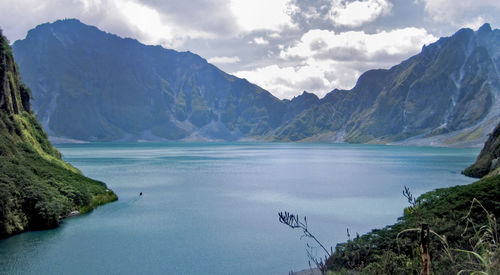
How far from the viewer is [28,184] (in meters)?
39.1

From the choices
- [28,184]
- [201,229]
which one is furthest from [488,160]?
[28,184]

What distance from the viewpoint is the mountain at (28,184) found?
3597 centimetres

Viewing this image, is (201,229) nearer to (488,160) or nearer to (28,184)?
(28,184)

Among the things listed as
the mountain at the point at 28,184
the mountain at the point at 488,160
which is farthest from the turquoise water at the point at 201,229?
the mountain at the point at 488,160

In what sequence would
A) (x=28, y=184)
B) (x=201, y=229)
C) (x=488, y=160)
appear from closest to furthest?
(x=28, y=184), (x=201, y=229), (x=488, y=160)

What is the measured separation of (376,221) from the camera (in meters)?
42.5

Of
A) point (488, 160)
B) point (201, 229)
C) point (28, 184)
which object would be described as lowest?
point (201, 229)

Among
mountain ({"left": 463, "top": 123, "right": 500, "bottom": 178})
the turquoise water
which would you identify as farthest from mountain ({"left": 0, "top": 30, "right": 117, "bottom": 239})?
mountain ({"left": 463, "top": 123, "right": 500, "bottom": 178})

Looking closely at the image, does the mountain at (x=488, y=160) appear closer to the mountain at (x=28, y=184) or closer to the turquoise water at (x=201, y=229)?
the turquoise water at (x=201, y=229)

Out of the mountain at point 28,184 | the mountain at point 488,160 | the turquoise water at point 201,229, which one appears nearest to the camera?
the turquoise water at point 201,229

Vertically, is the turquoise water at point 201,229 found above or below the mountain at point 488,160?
below

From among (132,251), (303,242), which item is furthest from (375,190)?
(132,251)

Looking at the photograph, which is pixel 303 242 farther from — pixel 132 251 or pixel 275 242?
pixel 132 251

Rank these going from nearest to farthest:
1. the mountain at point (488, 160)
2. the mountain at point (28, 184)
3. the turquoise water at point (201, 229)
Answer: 1. the turquoise water at point (201, 229)
2. the mountain at point (28, 184)
3. the mountain at point (488, 160)
